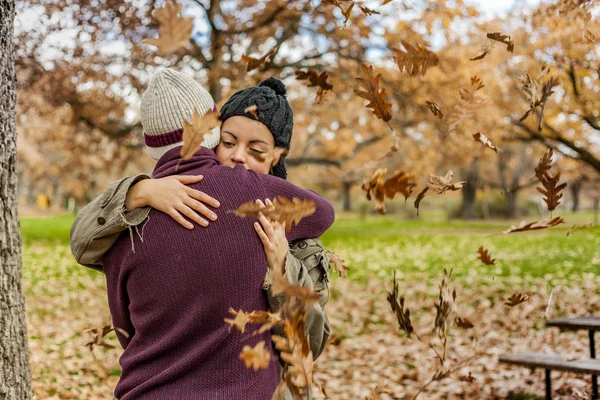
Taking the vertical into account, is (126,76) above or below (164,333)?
above

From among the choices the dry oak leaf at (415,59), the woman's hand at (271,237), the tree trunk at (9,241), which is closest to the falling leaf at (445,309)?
the woman's hand at (271,237)

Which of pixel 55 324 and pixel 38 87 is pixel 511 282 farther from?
pixel 38 87

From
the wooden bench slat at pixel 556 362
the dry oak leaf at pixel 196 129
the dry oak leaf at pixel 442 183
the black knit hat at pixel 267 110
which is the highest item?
the black knit hat at pixel 267 110

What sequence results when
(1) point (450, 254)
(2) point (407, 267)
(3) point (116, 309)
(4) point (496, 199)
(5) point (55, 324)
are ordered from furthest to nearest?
1. (4) point (496, 199)
2. (1) point (450, 254)
3. (2) point (407, 267)
4. (5) point (55, 324)
5. (3) point (116, 309)

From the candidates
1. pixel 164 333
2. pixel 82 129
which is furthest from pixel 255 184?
pixel 82 129

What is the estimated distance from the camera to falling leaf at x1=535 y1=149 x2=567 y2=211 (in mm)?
1599

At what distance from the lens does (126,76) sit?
10922 millimetres

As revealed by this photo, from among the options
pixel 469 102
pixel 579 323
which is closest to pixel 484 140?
pixel 469 102

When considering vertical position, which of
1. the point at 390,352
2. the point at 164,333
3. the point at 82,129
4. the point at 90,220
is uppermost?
the point at 82,129

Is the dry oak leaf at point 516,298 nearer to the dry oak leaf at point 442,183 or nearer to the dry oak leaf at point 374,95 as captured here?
the dry oak leaf at point 442,183

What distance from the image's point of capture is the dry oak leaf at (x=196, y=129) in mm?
1168

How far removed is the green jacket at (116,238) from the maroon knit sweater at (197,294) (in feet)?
0.10

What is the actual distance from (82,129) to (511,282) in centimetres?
947

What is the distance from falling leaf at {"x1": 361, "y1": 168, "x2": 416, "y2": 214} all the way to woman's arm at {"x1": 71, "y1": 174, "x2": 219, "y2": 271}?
1.40ft
